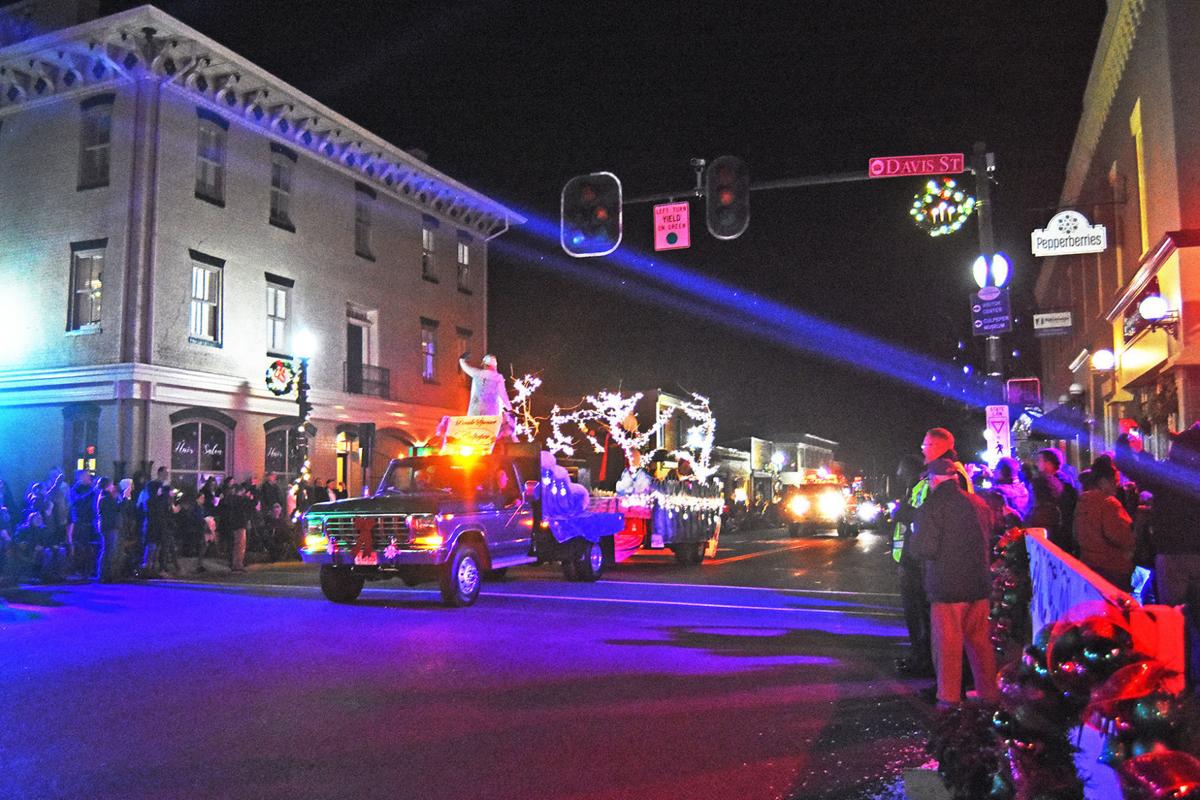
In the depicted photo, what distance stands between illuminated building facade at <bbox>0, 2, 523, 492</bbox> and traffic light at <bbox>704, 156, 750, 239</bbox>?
1194cm

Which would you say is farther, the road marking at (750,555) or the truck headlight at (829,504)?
the truck headlight at (829,504)

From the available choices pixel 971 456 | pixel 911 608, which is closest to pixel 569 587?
pixel 911 608

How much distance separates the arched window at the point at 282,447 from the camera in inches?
1030

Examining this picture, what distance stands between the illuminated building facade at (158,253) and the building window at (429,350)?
435 cm

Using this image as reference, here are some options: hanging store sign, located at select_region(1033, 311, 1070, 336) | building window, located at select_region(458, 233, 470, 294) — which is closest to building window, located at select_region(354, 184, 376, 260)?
building window, located at select_region(458, 233, 470, 294)

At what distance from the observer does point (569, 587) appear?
1541cm

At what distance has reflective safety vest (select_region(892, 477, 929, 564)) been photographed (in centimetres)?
754

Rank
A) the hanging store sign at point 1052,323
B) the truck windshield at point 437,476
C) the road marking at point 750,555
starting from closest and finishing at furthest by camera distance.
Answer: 1. the truck windshield at point 437,476
2. the road marking at point 750,555
3. the hanging store sign at point 1052,323

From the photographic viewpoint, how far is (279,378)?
80.7ft

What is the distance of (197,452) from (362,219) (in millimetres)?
9614

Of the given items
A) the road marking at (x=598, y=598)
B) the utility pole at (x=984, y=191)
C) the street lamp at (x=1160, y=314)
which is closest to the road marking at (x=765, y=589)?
the road marking at (x=598, y=598)

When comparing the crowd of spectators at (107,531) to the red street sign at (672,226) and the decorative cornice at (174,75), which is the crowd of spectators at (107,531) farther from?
the decorative cornice at (174,75)

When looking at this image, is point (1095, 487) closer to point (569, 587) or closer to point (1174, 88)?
point (569, 587)

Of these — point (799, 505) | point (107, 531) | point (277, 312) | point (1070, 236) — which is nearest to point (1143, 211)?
point (1070, 236)
